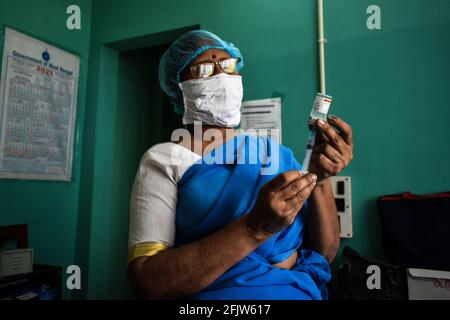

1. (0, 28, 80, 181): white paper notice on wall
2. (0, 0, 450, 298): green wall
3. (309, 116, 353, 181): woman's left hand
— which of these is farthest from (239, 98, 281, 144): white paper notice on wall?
(0, 28, 80, 181): white paper notice on wall

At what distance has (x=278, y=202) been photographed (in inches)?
22.7

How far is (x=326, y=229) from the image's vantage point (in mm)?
803

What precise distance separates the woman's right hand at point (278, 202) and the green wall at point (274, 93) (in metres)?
0.70

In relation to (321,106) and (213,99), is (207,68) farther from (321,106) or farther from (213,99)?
(321,106)

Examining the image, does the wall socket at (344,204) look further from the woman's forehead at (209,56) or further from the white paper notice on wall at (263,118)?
the woman's forehead at (209,56)

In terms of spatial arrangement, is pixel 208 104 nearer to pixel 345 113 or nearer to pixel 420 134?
pixel 345 113

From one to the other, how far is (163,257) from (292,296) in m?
0.28

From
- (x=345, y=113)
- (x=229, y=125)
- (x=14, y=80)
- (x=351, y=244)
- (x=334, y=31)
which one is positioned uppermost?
(x=334, y=31)

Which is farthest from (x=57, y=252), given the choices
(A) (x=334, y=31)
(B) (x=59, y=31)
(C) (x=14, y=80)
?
(A) (x=334, y=31)

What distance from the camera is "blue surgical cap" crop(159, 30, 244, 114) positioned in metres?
0.87

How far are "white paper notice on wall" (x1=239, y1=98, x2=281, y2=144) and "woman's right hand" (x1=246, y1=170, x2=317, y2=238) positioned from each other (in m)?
0.75

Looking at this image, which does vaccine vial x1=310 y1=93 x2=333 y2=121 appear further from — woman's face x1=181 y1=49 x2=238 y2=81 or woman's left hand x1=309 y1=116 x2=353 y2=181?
woman's face x1=181 y1=49 x2=238 y2=81

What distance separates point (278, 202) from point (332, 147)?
21 cm

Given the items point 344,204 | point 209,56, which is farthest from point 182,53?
point 344,204
